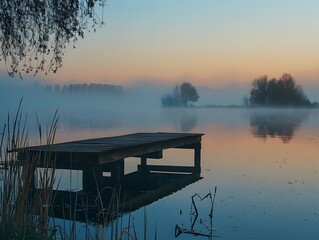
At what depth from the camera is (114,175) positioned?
1238 cm

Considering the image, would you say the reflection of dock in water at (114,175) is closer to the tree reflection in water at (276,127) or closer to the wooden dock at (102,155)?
the wooden dock at (102,155)

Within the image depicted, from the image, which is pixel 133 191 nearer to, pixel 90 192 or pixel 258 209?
pixel 90 192

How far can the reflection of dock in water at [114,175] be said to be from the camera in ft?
31.2

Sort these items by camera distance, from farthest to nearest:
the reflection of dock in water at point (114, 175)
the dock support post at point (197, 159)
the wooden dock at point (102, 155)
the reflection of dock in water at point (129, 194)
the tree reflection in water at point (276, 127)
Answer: the tree reflection in water at point (276, 127) → the dock support post at point (197, 159) → the wooden dock at point (102, 155) → the reflection of dock in water at point (114, 175) → the reflection of dock in water at point (129, 194)

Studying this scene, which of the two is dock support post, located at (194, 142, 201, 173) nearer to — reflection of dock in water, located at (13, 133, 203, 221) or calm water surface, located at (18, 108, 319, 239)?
reflection of dock in water, located at (13, 133, 203, 221)

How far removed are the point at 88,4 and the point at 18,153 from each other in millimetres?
2871

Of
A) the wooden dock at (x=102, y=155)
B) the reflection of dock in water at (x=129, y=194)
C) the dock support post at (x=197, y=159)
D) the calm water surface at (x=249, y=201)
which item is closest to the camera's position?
the calm water surface at (x=249, y=201)

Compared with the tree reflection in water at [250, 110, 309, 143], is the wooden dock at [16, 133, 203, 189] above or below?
above

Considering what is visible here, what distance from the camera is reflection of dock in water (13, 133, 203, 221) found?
952cm

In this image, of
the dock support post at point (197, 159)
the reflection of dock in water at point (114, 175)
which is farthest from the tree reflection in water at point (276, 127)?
the reflection of dock in water at point (114, 175)

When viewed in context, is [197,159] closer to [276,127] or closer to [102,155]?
[102,155]

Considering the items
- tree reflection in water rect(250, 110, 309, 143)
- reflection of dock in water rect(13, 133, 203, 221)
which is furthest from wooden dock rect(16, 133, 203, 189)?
tree reflection in water rect(250, 110, 309, 143)

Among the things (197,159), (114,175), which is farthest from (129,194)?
(197,159)

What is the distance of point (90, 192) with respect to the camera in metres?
11.3
